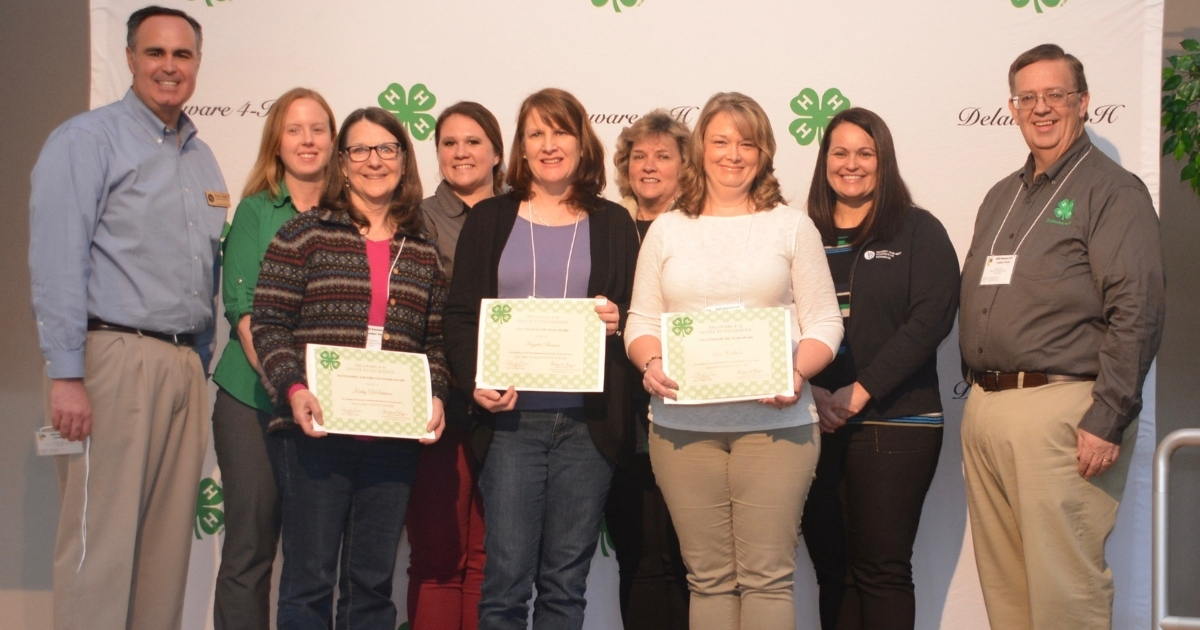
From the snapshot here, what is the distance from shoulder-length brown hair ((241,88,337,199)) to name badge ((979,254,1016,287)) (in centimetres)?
213

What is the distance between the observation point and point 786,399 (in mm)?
2322

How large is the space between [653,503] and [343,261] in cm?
123

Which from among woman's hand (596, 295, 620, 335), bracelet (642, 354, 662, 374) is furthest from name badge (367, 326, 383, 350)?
bracelet (642, 354, 662, 374)

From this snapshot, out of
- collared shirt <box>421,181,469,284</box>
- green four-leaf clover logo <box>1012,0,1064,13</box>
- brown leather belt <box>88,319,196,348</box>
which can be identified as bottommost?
brown leather belt <box>88,319,196,348</box>

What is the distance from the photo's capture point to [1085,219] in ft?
8.70

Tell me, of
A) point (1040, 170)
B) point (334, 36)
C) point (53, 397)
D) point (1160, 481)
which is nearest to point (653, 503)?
point (1160, 481)

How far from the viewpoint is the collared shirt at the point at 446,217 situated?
2.93m

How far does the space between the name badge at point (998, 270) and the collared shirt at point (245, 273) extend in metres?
2.22

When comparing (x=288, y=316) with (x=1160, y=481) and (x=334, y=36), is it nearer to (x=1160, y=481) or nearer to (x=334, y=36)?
(x=334, y=36)

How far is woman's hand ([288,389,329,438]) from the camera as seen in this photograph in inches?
94.3

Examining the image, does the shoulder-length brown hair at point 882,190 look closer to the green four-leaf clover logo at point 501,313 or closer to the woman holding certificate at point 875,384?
the woman holding certificate at point 875,384

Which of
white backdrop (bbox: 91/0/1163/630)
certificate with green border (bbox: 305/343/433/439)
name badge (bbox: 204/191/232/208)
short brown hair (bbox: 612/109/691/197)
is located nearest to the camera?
certificate with green border (bbox: 305/343/433/439)

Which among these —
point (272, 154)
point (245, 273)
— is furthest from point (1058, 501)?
point (272, 154)

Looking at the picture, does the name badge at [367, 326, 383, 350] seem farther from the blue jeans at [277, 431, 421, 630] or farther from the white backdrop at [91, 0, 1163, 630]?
the white backdrop at [91, 0, 1163, 630]
